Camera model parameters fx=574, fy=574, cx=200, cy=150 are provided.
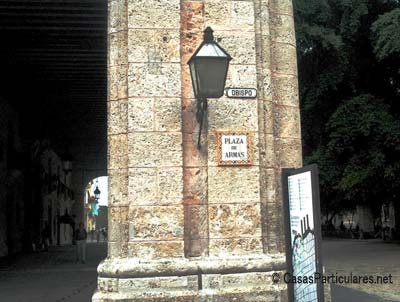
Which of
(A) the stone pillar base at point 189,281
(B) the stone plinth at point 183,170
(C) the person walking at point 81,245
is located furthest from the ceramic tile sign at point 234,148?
(C) the person walking at point 81,245

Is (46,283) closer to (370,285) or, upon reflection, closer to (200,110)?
(370,285)

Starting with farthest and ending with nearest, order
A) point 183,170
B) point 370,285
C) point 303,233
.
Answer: point 370,285 → point 183,170 → point 303,233

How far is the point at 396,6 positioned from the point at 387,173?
5.43 meters

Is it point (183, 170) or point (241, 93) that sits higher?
point (241, 93)

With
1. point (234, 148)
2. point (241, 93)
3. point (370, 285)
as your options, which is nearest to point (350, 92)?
point (370, 285)

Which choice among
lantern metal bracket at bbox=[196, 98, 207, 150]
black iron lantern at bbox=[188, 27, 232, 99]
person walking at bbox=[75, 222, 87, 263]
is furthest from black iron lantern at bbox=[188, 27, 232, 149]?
person walking at bbox=[75, 222, 87, 263]

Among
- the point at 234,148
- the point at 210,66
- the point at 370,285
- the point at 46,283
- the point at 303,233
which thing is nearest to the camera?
the point at 303,233

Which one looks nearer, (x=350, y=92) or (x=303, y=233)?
(x=303, y=233)

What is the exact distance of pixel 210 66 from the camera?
6.30m

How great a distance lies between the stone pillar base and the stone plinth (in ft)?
0.04

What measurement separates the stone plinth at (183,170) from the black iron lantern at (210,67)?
0.62m

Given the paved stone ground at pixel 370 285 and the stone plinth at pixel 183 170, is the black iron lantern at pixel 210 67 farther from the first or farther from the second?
the paved stone ground at pixel 370 285

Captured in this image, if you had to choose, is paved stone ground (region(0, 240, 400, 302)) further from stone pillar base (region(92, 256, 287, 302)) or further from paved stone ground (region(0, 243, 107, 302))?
stone pillar base (region(92, 256, 287, 302))

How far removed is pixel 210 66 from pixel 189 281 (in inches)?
96.6
